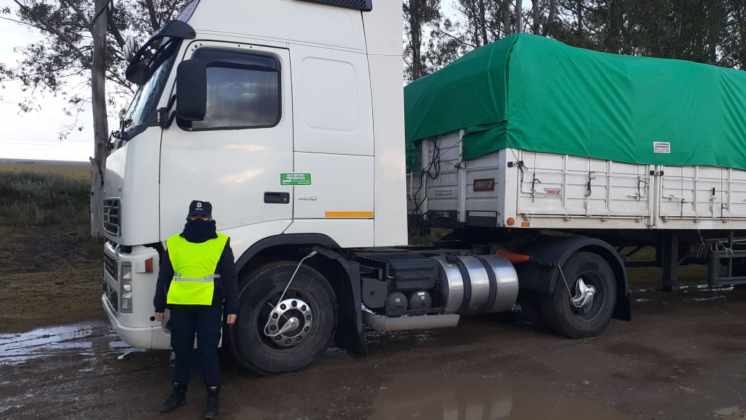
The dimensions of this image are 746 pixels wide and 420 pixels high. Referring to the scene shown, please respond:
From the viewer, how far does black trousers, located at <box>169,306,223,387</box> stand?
4.30 meters

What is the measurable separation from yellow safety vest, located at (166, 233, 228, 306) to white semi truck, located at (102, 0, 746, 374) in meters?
0.45

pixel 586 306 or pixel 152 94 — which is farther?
pixel 586 306

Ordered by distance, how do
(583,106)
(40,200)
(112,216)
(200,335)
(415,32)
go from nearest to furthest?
(200,335)
(112,216)
(583,106)
(40,200)
(415,32)

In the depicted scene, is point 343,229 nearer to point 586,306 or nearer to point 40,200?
point 586,306

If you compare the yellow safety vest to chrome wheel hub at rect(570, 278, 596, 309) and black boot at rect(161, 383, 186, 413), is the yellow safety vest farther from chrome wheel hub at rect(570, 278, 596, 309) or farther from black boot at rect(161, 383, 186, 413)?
chrome wheel hub at rect(570, 278, 596, 309)

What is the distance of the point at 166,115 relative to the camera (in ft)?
15.0

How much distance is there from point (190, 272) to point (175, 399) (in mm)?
1045

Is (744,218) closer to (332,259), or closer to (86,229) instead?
(332,259)

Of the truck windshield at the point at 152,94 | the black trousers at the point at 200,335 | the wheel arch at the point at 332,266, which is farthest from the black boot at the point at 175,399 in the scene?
the truck windshield at the point at 152,94

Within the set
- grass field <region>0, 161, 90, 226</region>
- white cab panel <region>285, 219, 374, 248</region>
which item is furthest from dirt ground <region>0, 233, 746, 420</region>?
grass field <region>0, 161, 90, 226</region>

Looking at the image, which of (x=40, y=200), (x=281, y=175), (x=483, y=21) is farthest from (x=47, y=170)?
(x=281, y=175)

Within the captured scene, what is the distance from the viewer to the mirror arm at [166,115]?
15.0 ft

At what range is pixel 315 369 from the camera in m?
5.39

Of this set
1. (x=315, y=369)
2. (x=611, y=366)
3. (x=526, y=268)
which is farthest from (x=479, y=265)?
(x=315, y=369)
